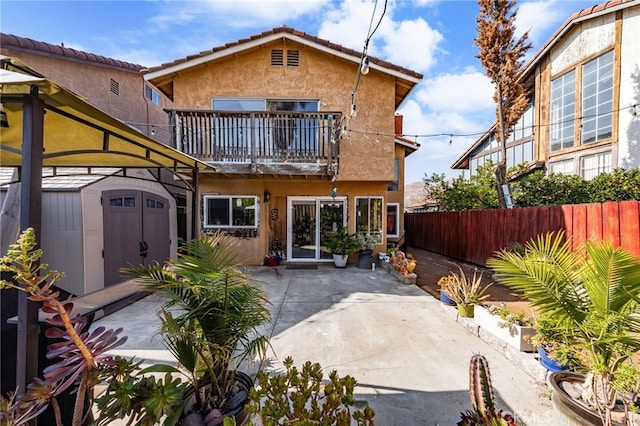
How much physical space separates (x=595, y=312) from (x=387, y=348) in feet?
7.77

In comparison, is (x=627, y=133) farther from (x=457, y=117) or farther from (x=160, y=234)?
(x=160, y=234)

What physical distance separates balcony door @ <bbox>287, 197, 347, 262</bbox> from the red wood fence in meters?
5.00

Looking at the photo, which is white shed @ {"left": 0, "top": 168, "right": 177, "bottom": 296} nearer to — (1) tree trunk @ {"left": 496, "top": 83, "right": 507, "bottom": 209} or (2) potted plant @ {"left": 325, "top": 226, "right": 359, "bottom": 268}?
(2) potted plant @ {"left": 325, "top": 226, "right": 359, "bottom": 268}

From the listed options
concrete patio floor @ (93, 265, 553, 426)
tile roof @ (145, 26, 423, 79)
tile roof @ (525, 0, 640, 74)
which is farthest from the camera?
tile roof @ (525, 0, 640, 74)

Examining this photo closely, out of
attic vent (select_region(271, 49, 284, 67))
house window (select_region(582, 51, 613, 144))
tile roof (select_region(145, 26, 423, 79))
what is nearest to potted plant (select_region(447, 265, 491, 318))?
tile roof (select_region(145, 26, 423, 79))

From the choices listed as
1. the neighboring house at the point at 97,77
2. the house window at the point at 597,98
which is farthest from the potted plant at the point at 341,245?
the house window at the point at 597,98

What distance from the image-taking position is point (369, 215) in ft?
31.1

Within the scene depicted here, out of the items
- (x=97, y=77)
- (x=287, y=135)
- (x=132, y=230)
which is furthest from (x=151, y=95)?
(x=132, y=230)

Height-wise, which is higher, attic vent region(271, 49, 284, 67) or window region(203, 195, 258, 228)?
attic vent region(271, 49, 284, 67)

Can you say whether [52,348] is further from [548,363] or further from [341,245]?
[341,245]

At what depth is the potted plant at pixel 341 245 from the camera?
29.5 ft

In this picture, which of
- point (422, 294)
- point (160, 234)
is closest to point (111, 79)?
point (160, 234)

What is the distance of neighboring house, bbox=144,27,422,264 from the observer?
802cm

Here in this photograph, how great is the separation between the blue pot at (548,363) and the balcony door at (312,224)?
6654mm
